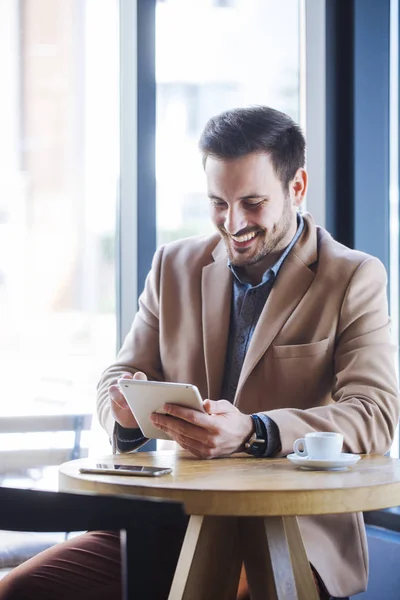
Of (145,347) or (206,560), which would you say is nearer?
(206,560)

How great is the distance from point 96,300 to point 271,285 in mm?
1088

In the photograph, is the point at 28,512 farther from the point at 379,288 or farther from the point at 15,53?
the point at 15,53

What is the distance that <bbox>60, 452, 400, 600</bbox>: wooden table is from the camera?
56.0 inches

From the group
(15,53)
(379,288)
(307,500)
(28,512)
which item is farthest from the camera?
(15,53)

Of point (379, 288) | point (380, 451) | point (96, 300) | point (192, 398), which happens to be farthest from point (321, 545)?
point (96, 300)

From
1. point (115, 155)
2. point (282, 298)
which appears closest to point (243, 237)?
point (282, 298)

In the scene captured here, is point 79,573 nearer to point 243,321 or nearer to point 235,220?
point 243,321

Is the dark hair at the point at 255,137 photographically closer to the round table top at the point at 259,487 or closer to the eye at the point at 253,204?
the eye at the point at 253,204

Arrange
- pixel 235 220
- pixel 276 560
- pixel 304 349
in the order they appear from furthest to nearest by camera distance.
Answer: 1. pixel 235 220
2. pixel 304 349
3. pixel 276 560

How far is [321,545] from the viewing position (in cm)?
191

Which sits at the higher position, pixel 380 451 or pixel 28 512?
pixel 28 512

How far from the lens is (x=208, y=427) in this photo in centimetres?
173

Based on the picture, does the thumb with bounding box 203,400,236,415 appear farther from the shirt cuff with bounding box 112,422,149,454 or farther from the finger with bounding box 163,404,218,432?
the shirt cuff with bounding box 112,422,149,454

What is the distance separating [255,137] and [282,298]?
0.43 m
